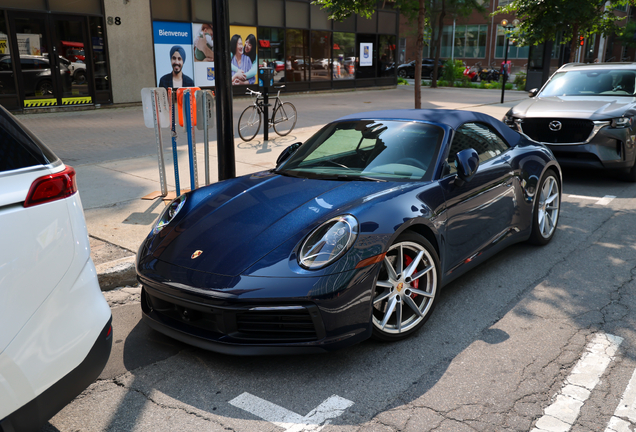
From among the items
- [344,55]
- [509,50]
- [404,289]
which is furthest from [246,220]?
[509,50]

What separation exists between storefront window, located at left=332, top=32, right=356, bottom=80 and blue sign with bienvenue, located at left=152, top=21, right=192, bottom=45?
789cm

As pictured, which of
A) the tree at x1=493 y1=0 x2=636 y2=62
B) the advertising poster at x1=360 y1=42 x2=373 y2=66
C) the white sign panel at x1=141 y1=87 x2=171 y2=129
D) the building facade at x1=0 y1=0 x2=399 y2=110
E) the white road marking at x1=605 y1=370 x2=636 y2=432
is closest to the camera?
the white road marking at x1=605 y1=370 x2=636 y2=432

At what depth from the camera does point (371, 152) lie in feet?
14.1

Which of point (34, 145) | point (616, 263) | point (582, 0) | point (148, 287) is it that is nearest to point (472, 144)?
point (616, 263)

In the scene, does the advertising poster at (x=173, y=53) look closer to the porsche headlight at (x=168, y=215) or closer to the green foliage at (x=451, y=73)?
the porsche headlight at (x=168, y=215)

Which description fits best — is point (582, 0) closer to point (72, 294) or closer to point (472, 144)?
point (472, 144)

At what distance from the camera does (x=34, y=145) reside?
7.63ft

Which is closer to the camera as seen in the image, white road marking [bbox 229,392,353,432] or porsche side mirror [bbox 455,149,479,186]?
white road marking [bbox 229,392,353,432]

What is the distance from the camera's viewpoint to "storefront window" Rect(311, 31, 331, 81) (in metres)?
23.7

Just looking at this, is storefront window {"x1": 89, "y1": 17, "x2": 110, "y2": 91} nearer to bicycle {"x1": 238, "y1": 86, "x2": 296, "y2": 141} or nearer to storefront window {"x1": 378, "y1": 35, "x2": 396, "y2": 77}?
bicycle {"x1": 238, "y1": 86, "x2": 296, "y2": 141}

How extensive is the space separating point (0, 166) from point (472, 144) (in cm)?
346

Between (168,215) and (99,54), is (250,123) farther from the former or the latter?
(168,215)

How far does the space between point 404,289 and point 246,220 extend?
1094 millimetres

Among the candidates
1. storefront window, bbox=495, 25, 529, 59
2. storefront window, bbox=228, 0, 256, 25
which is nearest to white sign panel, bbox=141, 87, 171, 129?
storefront window, bbox=228, 0, 256, 25
